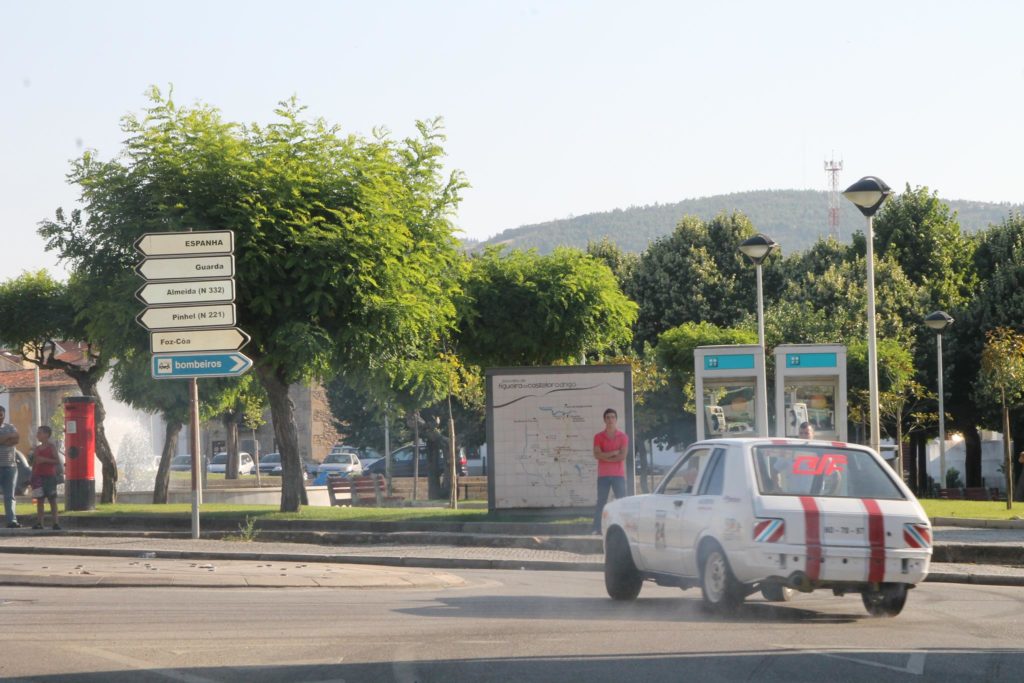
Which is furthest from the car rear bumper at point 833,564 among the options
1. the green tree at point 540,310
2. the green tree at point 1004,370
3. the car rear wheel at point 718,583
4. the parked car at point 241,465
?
the parked car at point 241,465

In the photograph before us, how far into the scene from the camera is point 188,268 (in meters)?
21.1

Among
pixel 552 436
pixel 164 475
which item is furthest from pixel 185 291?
pixel 164 475

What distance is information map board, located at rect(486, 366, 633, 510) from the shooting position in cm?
2347

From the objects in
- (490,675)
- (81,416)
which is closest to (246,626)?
(490,675)

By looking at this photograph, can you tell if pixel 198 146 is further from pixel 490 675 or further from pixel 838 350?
pixel 490 675

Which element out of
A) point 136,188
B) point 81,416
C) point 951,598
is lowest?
point 951,598

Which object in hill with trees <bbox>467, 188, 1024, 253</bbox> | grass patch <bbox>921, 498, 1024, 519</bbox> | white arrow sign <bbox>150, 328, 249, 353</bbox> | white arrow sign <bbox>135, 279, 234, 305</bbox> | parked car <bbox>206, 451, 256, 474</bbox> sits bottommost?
parked car <bbox>206, 451, 256, 474</bbox>

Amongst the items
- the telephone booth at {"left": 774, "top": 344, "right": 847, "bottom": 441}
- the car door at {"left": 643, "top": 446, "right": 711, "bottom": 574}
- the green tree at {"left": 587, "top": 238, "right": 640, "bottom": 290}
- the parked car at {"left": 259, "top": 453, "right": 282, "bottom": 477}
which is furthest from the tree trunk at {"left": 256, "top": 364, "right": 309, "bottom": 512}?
the parked car at {"left": 259, "top": 453, "right": 282, "bottom": 477}

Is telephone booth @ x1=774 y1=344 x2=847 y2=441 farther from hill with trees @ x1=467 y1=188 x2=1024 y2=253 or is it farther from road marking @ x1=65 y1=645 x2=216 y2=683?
hill with trees @ x1=467 y1=188 x2=1024 y2=253

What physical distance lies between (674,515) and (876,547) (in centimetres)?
188

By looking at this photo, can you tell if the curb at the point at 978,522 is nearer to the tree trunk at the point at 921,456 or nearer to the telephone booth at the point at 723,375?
the telephone booth at the point at 723,375

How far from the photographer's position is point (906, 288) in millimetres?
54875

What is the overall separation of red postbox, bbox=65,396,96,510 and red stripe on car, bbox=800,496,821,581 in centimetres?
1872

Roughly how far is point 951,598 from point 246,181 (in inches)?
572
